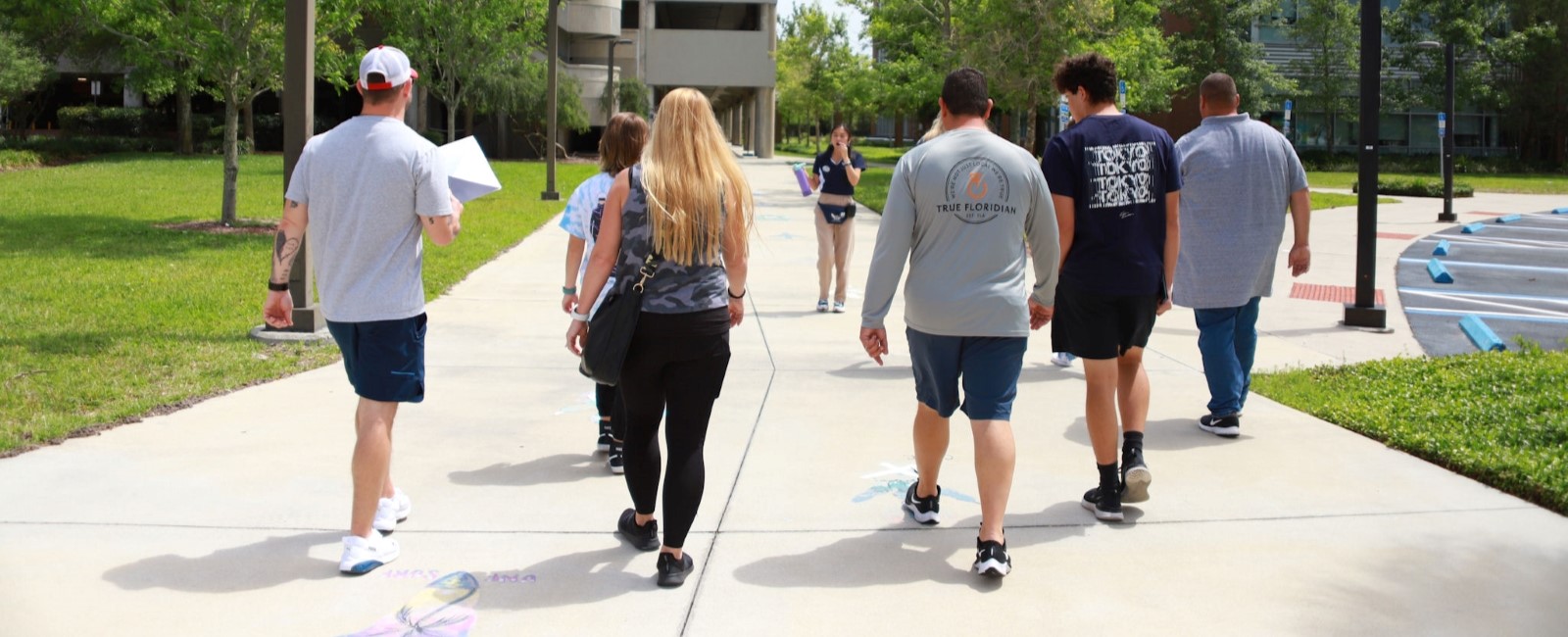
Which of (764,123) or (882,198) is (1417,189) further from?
(764,123)

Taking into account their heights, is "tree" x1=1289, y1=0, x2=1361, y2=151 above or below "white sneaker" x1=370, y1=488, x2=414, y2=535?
above

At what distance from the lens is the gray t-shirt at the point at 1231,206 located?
6.50 m

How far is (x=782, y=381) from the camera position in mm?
8203

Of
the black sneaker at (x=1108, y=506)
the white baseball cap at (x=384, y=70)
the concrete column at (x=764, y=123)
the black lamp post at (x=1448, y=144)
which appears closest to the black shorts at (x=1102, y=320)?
the black sneaker at (x=1108, y=506)

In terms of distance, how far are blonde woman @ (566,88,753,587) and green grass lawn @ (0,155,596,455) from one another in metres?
3.48

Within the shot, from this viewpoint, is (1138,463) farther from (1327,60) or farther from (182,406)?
(1327,60)

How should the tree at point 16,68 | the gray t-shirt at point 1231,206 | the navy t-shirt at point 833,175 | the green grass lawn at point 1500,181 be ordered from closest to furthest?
the gray t-shirt at point 1231,206
the navy t-shirt at point 833,175
the tree at point 16,68
the green grass lawn at point 1500,181

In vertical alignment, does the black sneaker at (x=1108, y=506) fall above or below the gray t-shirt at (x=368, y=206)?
below

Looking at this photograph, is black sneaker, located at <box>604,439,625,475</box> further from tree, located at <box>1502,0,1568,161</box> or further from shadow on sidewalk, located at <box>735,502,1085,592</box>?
tree, located at <box>1502,0,1568,161</box>

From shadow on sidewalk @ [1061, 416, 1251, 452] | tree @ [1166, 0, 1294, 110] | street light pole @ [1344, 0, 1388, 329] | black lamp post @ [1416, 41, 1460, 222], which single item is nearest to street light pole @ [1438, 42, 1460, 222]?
black lamp post @ [1416, 41, 1460, 222]

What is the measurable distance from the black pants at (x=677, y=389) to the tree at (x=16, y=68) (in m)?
34.0

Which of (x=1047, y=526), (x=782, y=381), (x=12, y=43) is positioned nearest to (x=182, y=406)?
(x=782, y=381)

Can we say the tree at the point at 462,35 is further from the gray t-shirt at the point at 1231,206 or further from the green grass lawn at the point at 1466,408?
the gray t-shirt at the point at 1231,206

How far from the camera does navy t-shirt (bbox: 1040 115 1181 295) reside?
16.5 feet
